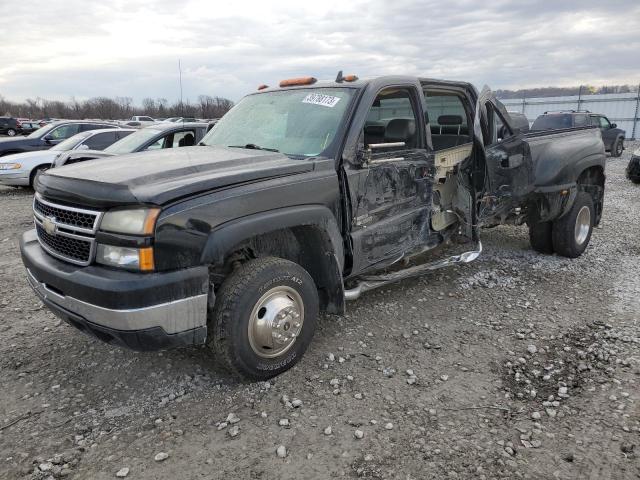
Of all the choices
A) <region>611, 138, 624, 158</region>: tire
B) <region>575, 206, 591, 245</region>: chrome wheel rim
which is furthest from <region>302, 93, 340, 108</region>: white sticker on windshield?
<region>611, 138, 624, 158</region>: tire

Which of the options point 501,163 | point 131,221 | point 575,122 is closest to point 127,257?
point 131,221

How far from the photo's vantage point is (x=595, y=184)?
20.5ft

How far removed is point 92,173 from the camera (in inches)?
120

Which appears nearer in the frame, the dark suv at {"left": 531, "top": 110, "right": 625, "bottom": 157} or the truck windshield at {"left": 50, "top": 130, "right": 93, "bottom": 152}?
the truck windshield at {"left": 50, "top": 130, "right": 93, "bottom": 152}

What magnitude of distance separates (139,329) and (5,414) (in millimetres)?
1155

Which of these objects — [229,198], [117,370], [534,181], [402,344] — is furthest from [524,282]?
[117,370]

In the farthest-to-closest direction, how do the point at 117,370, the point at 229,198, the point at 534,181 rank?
the point at 534,181 < the point at 117,370 < the point at 229,198

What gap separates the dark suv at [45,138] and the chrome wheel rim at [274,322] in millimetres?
11180

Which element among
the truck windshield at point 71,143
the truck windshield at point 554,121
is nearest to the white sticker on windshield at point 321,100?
the truck windshield at point 71,143

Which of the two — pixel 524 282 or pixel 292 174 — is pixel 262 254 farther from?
pixel 524 282

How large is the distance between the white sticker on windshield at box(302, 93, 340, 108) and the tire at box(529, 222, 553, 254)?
3320mm

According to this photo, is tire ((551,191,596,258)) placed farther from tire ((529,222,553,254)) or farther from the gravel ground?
the gravel ground

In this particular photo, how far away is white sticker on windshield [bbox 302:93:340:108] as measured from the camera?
3871 millimetres

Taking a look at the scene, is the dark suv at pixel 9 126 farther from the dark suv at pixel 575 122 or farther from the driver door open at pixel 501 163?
the driver door open at pixel 501 163
